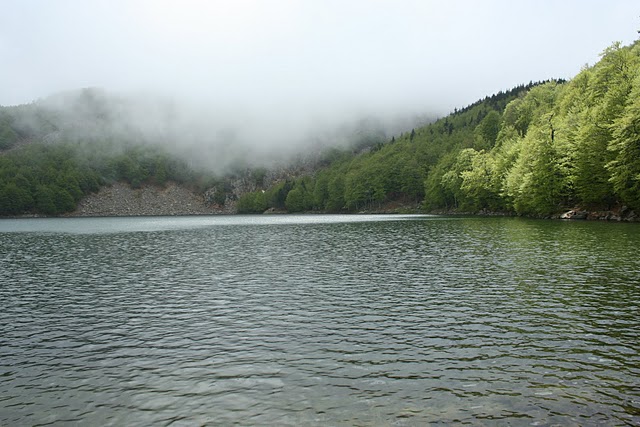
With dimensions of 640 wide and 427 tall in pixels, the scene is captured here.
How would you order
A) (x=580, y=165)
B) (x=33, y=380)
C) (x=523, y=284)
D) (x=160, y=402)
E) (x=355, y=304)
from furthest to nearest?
(x=580, y=165)
(x=523, y=284)
(x=355, y=304)
(x=33, y=380)
(x=160, y=402)

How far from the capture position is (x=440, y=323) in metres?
20.3

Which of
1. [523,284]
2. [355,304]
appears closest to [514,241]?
[523,284]

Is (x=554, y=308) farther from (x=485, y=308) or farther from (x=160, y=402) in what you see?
(x=160, y=402)

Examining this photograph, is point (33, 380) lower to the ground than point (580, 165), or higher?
lower

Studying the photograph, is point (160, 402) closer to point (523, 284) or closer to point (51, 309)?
point (51, 309)

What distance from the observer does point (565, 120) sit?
9119 centimetres

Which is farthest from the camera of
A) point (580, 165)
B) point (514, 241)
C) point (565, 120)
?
point (565, 120)

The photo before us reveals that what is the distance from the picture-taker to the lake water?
11977mm

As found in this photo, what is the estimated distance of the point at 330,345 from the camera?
1756 cm

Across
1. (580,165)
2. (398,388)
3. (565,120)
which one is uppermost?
(565,120)

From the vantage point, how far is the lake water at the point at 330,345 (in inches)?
472

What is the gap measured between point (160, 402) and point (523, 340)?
14.3m

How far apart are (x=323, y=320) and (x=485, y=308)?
9.01 metres

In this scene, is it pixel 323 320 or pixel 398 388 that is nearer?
pixel 398 388
